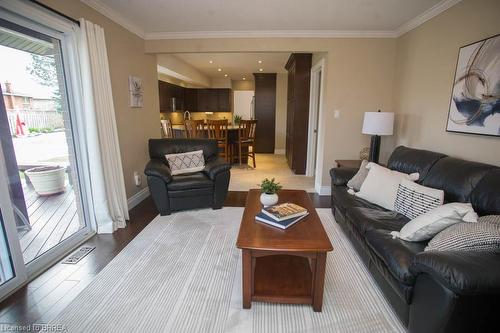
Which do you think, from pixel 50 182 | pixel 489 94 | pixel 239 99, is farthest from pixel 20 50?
pixel 239 99

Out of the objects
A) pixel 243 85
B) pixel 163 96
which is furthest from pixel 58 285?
pixel 243 85

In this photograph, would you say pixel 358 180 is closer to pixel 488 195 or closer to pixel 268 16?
pixel 488 195

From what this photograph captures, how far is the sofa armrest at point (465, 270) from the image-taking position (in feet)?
3.55

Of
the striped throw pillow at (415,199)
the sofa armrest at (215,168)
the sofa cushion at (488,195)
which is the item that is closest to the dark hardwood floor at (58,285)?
the sofa armrest at (215,168)

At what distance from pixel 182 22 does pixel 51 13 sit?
1515 mm

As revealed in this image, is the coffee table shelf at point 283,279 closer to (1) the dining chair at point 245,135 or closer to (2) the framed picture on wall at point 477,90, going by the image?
(2) the framed picture on wall at point 477,90

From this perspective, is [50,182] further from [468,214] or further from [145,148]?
[468,214]

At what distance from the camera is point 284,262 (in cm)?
200

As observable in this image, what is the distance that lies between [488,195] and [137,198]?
12.6 feet

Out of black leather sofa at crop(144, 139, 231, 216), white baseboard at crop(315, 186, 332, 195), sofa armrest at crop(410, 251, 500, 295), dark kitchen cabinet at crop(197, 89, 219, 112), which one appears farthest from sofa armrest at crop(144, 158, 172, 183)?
dark kitchen cabinet at crop(197, 89, 219, 112)

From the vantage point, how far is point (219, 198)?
3.32m

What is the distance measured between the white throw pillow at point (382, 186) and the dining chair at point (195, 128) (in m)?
3.78

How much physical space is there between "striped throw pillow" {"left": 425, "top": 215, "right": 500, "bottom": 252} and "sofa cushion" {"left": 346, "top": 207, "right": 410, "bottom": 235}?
481 mm

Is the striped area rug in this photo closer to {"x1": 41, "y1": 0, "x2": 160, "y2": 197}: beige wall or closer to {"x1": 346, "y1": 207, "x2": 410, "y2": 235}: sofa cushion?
{"x1": 346, "y1": 207, "x2": 410, "y2": 235}: sofa cushion
